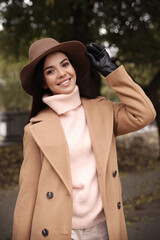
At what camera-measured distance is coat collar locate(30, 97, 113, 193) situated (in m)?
2.09

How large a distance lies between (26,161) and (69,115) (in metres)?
0.49

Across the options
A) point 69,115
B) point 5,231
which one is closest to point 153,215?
point 5,231

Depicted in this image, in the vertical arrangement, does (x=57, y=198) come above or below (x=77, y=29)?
below

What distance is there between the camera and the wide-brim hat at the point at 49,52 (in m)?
2.28

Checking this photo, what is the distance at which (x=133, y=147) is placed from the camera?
12414mm

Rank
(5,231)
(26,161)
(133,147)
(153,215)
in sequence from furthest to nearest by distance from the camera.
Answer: (133,147)
(153,215)
(5,231)
(26,161)

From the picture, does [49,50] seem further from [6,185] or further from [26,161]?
[6,185]

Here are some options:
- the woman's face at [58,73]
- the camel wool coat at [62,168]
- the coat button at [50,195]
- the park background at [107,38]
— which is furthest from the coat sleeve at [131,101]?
the park background at [107,38]

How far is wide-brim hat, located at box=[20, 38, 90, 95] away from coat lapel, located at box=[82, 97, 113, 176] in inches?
16.2

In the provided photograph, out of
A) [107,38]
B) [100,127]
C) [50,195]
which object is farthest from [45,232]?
[107,38]

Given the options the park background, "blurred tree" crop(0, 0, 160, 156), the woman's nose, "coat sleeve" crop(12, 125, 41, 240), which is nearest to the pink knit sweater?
the woman's nose

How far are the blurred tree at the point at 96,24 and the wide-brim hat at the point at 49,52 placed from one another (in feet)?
17.0

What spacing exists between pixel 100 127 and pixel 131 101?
31 centimetres

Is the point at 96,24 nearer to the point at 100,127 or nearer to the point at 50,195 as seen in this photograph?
the point at 100,127
